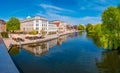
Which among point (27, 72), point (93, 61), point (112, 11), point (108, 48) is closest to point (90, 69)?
point (93, 61)

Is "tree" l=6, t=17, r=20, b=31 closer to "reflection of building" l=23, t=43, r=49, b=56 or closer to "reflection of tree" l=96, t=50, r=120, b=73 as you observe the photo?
"reflection of building" l=23, t=43, r=49, b=56

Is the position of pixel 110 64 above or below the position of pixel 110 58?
below

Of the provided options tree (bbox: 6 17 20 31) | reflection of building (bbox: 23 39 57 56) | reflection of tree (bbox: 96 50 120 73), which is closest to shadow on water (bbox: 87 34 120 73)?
reflection of tree (bbox: 96 50 120 73)

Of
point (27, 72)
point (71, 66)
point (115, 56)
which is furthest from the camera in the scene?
point (115, 56)

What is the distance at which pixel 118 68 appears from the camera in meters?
34.6

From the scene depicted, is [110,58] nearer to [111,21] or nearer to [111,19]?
[111,21]

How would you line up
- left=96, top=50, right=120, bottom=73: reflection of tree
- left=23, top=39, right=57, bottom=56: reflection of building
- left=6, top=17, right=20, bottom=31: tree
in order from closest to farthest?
left=96, top=50, right=120, bottom=73: reflection of tree → left=23, top=39, right=57, bottom=56: reflection of building → left=6, top=17, right=20, bottom=31: tree

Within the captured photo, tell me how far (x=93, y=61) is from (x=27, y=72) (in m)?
14.2

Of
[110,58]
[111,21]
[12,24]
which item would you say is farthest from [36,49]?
[12,24]

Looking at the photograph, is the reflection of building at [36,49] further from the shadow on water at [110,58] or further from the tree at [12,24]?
the tree at [12,24]

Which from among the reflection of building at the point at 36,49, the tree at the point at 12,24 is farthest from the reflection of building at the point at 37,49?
the tree at the point at 12,24

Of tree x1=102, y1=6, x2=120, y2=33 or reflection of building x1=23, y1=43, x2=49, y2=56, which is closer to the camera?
tree x1=102, y1=6, x2=120, y2=33

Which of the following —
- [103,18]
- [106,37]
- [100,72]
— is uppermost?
[103,18]

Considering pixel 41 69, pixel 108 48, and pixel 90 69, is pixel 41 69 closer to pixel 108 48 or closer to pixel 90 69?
pixel 90 69
